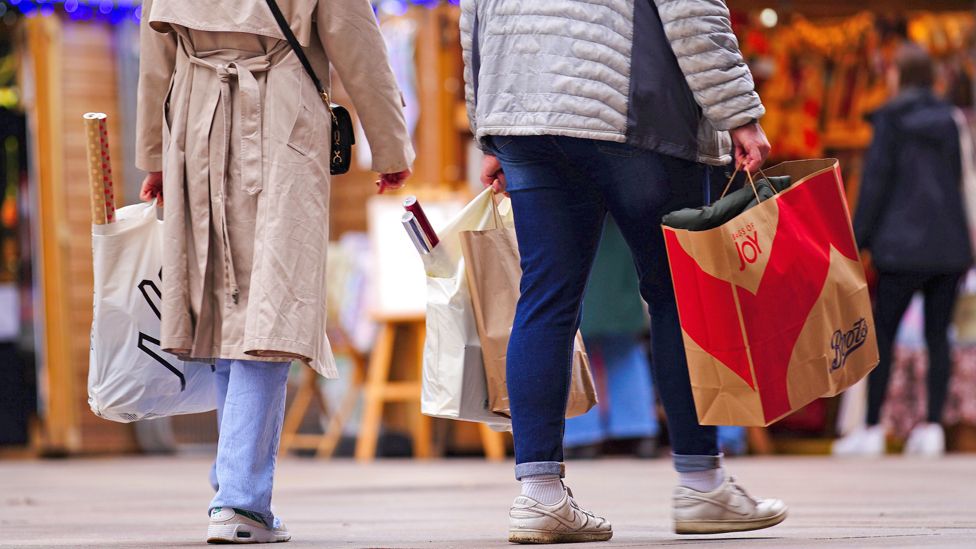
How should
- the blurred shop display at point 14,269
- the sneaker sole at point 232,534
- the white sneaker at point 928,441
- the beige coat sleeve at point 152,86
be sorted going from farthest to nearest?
the blurred shop display at point 14,269 < the white sneaker at point 928,441 < the beige coat sleeve at point 152,86 < the sneaker sole at point 232,534

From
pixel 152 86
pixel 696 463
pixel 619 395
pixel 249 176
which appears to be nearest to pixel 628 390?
pixel 619 395

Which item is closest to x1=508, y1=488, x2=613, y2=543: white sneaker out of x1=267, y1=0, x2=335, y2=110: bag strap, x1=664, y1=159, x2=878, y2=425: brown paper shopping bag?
x1=664, y1=159, x2=878, y2=425: brown paper shopping bag

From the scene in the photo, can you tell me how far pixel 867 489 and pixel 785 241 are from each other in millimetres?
2549

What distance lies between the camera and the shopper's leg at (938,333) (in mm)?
7609

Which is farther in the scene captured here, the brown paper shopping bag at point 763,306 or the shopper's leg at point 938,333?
the shopper's leg at point 938,333

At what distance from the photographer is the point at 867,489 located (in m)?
5.33

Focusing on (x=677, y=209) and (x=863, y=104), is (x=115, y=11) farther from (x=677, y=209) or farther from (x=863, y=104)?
(x=677, y=209)

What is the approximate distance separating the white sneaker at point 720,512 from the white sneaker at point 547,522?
23cm

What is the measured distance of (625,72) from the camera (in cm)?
306

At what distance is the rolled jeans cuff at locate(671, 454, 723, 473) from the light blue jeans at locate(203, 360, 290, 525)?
87 centimetres

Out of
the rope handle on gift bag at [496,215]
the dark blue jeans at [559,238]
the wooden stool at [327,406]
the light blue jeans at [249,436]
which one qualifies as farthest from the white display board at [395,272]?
the dark blue jeans at [559,238]

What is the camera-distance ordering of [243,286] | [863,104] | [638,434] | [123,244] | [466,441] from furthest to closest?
[863,104], [466,441], [638,434], [123,244], [243,286]

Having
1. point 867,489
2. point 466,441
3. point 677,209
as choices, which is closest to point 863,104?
point 466,441

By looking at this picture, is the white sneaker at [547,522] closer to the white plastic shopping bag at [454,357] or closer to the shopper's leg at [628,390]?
the white plastic shopping bag at [454,357]
